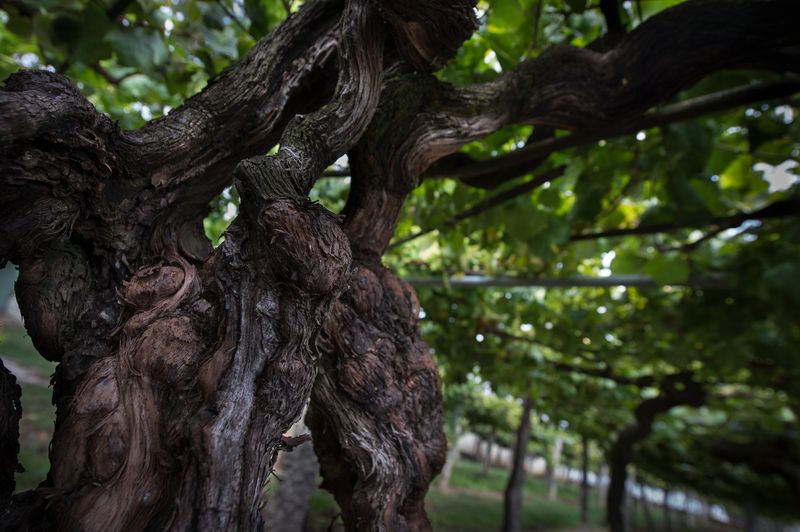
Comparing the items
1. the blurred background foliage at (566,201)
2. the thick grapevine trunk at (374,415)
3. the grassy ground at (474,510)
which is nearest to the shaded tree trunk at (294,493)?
the grassy ground at (474,510)

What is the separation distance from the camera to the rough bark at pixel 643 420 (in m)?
5.54

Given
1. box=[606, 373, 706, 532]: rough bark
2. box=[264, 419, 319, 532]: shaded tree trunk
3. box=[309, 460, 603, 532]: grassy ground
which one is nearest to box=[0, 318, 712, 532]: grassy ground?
box=[309, 460, 603, 532]: grassy ground

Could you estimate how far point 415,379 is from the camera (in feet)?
3.30

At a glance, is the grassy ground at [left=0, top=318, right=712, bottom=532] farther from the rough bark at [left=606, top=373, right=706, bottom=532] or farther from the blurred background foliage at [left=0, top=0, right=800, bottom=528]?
the rough bark at [left=606, top=373, right=706, bottom=532]

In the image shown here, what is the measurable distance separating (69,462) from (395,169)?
0.76 meters

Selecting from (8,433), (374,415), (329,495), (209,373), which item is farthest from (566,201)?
(329,495)

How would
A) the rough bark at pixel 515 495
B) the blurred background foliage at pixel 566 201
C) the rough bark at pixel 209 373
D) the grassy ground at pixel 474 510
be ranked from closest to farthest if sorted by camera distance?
the rough bark at pixel 209 373, the blurred background foliage at pixel 566 201, the rough bark at pixel 515 495, the grassy ground at pixel 474 510

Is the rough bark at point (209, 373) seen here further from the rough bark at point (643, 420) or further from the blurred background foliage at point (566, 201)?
the rough bark at point (643, 420)

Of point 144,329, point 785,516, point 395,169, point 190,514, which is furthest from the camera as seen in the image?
point 785,516

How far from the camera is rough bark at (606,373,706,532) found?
5.54 metres

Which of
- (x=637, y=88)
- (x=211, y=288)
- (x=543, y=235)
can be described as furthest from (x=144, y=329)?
(x=543, y=235)

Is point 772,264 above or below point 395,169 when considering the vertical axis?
above

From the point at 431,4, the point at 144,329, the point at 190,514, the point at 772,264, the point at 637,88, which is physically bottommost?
the point at 190,514

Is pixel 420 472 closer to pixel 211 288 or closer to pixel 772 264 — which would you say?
pixel 211 288
